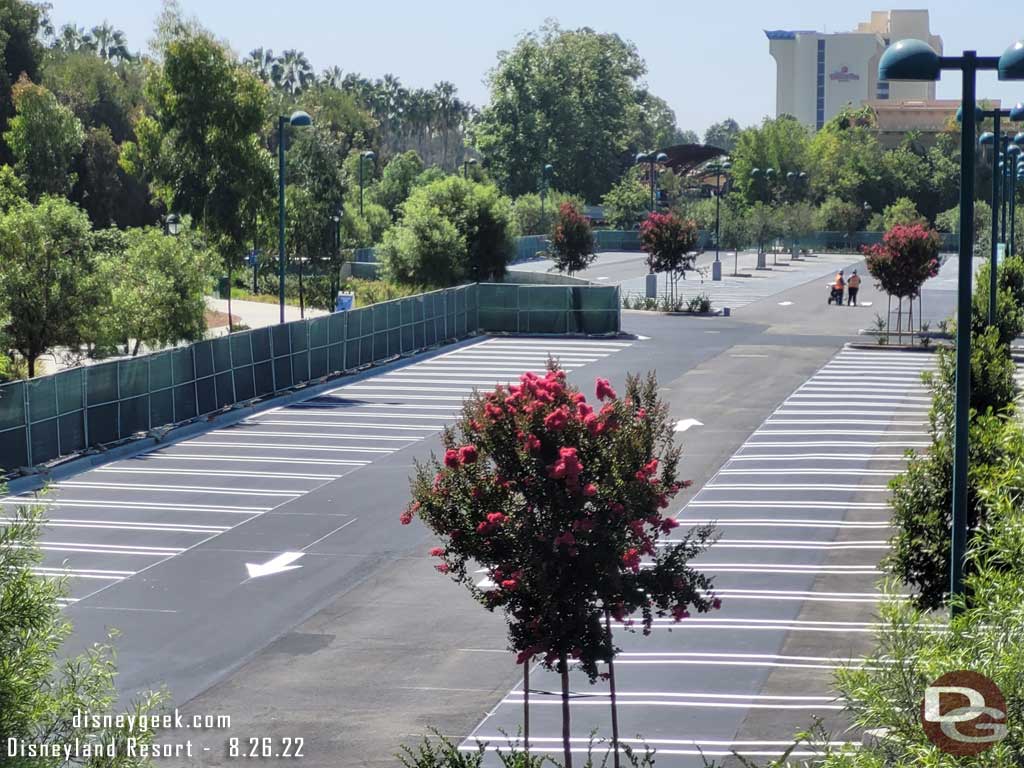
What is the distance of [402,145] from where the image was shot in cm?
19175

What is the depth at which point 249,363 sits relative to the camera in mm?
34844

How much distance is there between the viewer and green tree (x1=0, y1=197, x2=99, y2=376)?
3206 cm

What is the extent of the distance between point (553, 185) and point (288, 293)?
5590 centimetres

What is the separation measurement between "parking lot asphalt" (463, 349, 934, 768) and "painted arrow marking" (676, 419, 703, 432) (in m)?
1.42

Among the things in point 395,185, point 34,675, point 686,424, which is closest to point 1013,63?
point 34,675

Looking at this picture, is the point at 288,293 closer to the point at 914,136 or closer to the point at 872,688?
the point at 872,688

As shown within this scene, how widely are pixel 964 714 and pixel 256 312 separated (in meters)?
50.5

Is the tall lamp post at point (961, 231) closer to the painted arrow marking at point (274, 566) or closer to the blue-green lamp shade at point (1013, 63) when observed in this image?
the blue-green lamp shade at point (1013, 63)

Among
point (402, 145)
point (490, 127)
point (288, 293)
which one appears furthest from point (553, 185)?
point (402, 145)

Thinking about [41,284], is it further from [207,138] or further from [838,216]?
[838,216]

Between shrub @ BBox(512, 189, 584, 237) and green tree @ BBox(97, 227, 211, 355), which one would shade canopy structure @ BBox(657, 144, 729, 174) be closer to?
shrub @ BBox(512, 189, 584, 237)

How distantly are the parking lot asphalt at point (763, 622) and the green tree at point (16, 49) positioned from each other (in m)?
59.5

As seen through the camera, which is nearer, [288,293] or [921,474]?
[921,474]

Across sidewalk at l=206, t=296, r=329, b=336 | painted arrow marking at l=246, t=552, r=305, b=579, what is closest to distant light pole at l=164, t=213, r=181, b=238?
sidewalk at l=206, t=296, r=329, b=336
